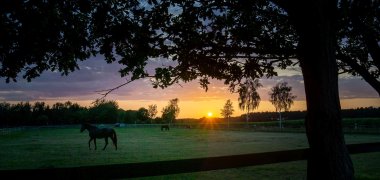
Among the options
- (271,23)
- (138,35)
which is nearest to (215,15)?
(271,23)

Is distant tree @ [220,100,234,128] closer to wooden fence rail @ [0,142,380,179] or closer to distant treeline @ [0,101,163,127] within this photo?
distant treeline @ [0,101,163,127]

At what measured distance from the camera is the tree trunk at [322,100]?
22.8ft

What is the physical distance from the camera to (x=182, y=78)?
8586 millimetres

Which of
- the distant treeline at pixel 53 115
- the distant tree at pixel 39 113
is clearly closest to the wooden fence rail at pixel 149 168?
the distant treeline at pixel 53 115

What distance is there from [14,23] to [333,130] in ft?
22.0

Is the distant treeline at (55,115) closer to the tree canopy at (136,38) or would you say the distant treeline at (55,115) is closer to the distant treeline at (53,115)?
the distant treeline at (53,115)

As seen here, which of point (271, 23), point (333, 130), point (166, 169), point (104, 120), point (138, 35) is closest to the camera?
point (166, 169)

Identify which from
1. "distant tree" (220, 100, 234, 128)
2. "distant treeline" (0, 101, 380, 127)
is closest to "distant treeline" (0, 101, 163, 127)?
"distant treeline" (0, 101, 380, 127)

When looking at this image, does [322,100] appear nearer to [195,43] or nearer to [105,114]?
[195,43]

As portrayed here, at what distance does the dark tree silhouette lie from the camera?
700cm

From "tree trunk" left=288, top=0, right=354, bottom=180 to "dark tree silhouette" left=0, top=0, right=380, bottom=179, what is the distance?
0.7 inches

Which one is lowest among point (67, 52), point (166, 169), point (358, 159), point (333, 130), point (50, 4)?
point (358, 159)

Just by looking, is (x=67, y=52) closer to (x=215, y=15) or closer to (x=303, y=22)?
(x=215, y=15)

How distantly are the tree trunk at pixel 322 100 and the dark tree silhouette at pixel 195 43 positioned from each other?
0.06ft
